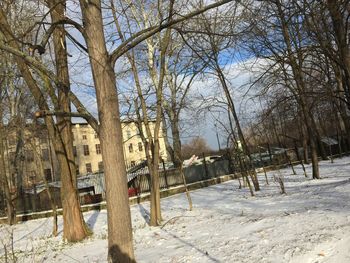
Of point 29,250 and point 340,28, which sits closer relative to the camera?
point 340,28

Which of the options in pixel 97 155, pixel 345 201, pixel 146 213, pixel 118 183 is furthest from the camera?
pixel 97 155

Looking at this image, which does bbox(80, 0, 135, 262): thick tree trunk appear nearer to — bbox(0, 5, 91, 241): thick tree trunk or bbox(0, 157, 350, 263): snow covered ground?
bbox(0, 157, 350, 263): snow covered ground

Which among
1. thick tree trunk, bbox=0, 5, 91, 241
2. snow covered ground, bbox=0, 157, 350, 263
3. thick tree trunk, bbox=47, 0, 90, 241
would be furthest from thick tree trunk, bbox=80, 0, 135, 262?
thick tree trunk, bbox=0, 5, 91, 241

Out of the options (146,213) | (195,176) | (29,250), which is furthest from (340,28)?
(195,176)

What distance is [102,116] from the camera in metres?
4.83

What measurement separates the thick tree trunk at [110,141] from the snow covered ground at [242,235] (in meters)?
1.87

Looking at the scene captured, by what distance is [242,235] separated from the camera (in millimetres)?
7121

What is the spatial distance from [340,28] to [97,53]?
20.6 ft

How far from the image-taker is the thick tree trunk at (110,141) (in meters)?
4.70

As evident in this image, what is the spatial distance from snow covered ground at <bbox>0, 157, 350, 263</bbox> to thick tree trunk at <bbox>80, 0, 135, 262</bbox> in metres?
1.87

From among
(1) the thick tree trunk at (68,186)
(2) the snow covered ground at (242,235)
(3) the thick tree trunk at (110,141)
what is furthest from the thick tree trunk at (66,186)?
(3) the thick tree trunk at (110,141)

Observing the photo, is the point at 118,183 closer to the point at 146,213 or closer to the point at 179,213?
the point at 179,213

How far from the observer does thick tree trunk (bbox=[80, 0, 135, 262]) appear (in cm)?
470

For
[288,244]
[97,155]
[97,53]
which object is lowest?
[288,244]
